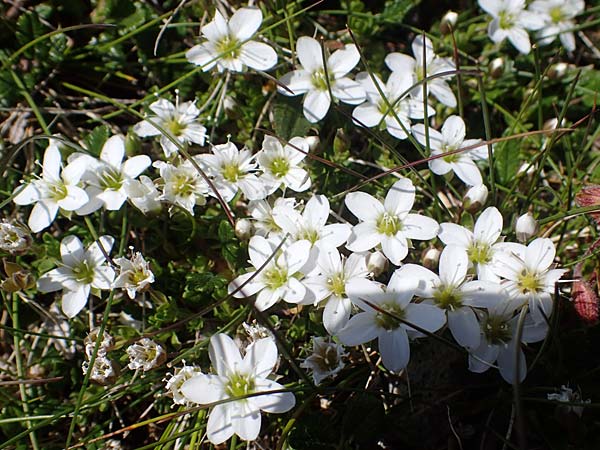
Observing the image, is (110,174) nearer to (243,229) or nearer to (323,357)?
(243,229)

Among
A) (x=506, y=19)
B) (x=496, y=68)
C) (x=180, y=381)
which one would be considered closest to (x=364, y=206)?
(x=180, y=381)

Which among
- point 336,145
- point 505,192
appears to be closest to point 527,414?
point 505,192

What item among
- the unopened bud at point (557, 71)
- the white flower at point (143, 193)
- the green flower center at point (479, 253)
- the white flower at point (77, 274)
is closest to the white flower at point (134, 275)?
the white flower at point (77, 274)

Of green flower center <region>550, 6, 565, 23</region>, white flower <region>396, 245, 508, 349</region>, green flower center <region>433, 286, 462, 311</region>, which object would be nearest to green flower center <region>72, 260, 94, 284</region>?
white flower <region>396, 245, 508, 349</region>

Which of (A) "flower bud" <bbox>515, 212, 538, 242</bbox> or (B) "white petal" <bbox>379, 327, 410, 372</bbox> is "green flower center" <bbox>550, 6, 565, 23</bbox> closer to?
(A) "flower bud" <bbox>515, 212, 538, 242</bbox>

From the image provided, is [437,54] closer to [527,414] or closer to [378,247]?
[378,247]

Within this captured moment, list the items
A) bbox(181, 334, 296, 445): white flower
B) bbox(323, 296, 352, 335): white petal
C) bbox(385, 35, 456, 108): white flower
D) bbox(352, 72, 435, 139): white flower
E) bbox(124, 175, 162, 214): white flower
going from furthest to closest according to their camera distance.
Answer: bbox(385, 35, 456, 108): white flower < bbox(352, 72, 435, 139): white flower < bbox(124, 175, 162, 214): white flower < bbox(323, 296, 352, 335): white petal < bbox(181, 334, 296, 445): white flower
